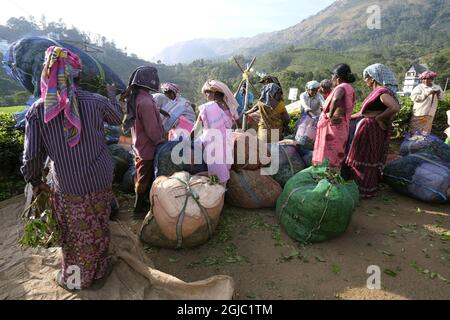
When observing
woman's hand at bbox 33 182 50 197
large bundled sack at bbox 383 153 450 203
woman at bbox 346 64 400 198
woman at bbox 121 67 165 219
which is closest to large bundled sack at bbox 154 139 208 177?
woman at bbox 121 67 165 219

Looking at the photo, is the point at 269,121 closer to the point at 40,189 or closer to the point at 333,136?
the point at 333,136

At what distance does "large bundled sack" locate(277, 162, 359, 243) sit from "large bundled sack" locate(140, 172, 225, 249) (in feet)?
2.60

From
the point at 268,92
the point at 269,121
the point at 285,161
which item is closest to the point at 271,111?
the point at 269,121

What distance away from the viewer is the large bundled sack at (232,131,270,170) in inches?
160

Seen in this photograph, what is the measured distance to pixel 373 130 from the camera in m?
4.12

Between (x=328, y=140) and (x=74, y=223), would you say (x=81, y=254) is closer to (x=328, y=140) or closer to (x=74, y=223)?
(x=74, y=223)

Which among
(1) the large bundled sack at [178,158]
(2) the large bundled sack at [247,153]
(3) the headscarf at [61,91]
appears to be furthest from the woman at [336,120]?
(3) the headscarf at [61,91]

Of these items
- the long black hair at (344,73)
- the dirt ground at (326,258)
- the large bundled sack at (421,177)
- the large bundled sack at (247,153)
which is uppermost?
the long black hair at (344,73)

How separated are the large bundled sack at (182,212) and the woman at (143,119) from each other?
0.46 meters

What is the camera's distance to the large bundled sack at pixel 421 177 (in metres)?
4.10

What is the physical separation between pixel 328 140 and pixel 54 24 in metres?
120

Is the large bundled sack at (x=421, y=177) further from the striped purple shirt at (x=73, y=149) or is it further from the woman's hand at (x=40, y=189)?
the woman's hand at (x=40, y=189)

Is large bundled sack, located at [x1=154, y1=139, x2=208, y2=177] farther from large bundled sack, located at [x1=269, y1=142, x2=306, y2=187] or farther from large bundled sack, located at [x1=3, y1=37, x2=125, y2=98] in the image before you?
large bundled sack, located at [x1=3, y1=37, x2=125, y2=98]
